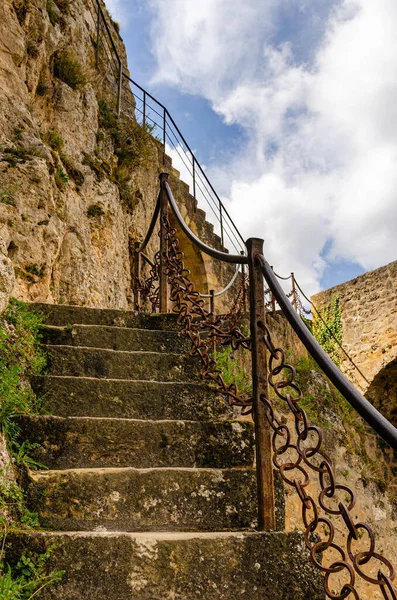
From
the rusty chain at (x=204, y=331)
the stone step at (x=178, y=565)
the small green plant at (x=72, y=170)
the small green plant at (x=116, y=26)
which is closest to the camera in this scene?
the stone step at (x=178, y=565)

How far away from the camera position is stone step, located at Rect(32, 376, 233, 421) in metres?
2.58

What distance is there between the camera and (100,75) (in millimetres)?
7273

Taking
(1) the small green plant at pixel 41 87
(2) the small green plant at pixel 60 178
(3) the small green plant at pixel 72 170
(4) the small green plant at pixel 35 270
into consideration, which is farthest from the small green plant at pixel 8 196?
(1) the small green plant at pixel 41 87

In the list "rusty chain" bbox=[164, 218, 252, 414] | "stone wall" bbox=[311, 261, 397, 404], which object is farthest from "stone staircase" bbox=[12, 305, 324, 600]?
"stone wall" bbox=[311, 261, 397, 404]

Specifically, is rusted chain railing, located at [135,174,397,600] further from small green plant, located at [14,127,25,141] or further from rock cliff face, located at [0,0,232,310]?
small green plant, located at [14,127,25,141]

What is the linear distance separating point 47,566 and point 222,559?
604 millimetres

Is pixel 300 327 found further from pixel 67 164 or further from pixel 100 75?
pixel 100 75

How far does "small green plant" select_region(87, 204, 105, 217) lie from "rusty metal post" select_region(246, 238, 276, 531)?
3.82 metres

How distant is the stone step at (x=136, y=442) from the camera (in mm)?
2203

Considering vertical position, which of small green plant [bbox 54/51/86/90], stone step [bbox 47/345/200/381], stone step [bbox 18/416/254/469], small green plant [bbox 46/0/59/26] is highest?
small green plant [bbox 46/0/59/26]

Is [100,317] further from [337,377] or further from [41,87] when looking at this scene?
[41,87]

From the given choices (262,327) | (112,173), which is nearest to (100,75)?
(112,173)

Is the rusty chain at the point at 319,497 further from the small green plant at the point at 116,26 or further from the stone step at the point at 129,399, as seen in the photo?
the small green plant at the point at 116,26

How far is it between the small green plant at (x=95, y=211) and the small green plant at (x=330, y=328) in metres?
7.01
